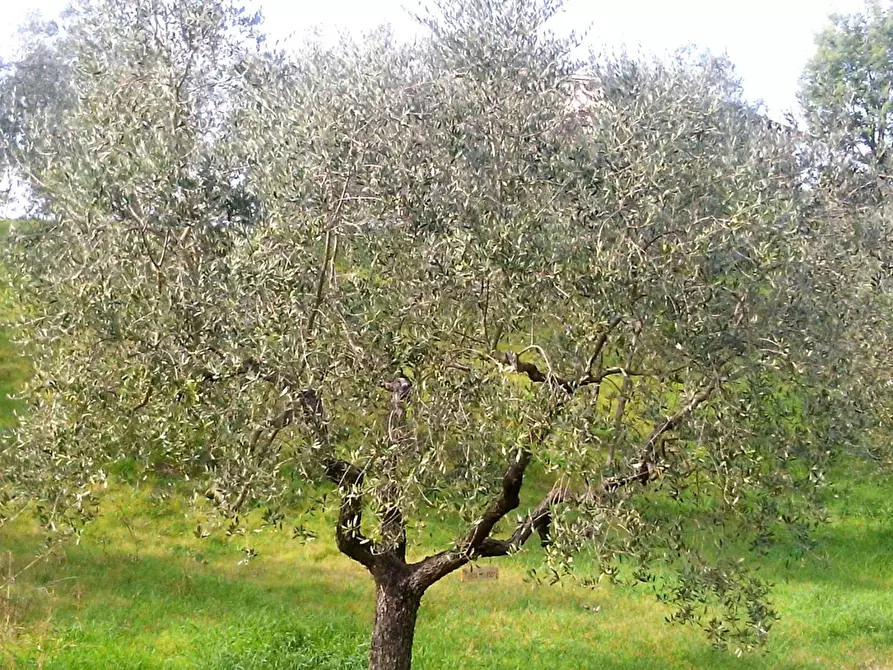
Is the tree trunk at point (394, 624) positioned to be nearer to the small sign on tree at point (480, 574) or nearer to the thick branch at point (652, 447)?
the thick branch at point (652, 447)

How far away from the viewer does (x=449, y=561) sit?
1180cm

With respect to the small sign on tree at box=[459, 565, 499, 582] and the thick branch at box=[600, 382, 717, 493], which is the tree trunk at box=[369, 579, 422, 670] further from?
the small sign on tree at box=[459, 565, 499, 582]

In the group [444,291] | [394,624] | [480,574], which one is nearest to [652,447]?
[444,291]

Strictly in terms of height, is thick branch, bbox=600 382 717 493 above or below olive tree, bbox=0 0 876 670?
below

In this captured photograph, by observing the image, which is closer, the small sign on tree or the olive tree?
the olive tree

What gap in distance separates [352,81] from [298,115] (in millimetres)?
1250

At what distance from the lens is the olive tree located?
9000mm

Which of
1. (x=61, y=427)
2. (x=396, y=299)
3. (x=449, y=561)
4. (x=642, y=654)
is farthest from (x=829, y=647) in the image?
(x=61, y=427)

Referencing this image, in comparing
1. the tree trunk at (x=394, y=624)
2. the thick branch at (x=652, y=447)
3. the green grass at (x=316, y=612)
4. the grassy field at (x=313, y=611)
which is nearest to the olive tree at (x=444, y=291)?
the thick branch at (x=652, y=447)

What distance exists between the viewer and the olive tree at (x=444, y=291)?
9000mm

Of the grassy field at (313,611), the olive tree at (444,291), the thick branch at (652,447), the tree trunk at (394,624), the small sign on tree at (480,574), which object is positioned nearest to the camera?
the olive tree at (444,291)

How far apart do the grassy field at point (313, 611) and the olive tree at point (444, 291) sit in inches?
135

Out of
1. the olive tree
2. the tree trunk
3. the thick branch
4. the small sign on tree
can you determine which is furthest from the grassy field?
the thick branch

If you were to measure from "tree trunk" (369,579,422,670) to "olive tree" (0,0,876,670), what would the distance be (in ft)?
6.71
